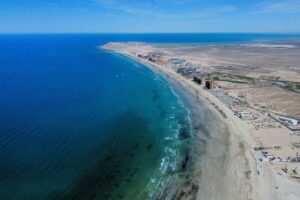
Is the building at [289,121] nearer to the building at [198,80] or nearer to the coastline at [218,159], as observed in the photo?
the coastline at [218,159]

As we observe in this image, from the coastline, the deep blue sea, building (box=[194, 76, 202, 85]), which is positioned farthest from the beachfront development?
the deep blue sea

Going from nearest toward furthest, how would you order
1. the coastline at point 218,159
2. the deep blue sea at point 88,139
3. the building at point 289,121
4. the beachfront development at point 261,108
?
1. the coastline at point 218,159
2. the deep blue sea at point 88,139
3. the beachfront development at point 261,108
4. the building at point 289,121

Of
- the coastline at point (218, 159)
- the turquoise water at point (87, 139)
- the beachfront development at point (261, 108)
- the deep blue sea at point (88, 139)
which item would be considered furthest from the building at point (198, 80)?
the coastline at point (218, 159)

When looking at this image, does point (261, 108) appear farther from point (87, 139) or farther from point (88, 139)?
point (87, 139)

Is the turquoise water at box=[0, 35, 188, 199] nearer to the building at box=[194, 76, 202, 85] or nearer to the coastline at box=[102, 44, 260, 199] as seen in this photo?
the coastline at box=[102, 44, 260, 199]

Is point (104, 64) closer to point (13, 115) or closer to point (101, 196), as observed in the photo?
point (13, 115)

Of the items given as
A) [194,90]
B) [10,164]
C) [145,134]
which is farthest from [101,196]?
[194,90]
